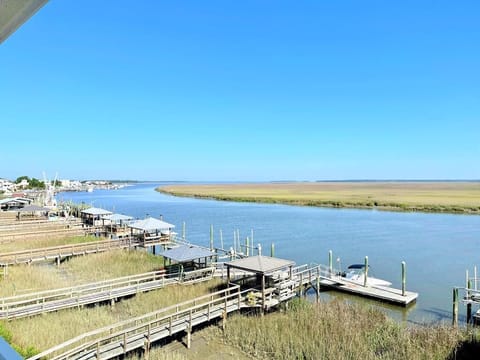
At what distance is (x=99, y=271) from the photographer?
71.5 ft

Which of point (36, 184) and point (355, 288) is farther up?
point (36, 184)

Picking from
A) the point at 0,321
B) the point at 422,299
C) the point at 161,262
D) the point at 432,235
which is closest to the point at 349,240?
the point at 432,235

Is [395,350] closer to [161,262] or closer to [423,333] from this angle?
[423,333]

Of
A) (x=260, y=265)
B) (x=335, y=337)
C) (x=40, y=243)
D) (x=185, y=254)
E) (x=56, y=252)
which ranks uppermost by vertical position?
(x=260, y=265)

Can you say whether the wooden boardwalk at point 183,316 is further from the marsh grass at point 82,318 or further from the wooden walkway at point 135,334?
the marsh grass at point 82,318

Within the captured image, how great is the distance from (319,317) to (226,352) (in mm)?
3969

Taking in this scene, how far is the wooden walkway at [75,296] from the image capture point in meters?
13.9

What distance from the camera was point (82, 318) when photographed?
13945mm

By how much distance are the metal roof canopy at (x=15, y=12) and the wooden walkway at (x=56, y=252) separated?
23.7m

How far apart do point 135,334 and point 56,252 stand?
14.1 metres

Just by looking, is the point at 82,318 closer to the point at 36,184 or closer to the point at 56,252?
the point at 56,252

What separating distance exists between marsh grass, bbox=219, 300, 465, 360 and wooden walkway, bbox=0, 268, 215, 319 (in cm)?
501

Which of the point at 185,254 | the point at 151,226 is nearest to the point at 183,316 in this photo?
the point at 185,254

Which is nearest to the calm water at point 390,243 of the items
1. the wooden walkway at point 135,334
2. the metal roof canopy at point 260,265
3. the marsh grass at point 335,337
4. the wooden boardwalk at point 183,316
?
the wooden boardwalk at point 183,316
